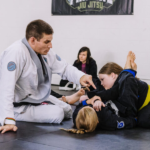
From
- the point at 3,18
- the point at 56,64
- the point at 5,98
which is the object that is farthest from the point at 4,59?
the point at 3,18

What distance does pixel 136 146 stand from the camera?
6.09ft

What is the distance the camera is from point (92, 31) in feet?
20.4

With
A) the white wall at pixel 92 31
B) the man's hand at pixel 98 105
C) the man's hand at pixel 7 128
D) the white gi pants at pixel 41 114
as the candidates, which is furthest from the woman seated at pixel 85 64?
the man's hand at pixel 7 128

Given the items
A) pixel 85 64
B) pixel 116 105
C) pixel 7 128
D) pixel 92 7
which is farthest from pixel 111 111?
pixel 92 7

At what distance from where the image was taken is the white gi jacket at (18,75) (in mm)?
2141

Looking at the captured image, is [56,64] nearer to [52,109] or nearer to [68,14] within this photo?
[52,109]

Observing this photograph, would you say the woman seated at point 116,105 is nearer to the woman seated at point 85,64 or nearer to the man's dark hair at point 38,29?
the man's dark hair at point 38,29

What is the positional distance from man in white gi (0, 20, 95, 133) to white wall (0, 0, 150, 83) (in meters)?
3.32

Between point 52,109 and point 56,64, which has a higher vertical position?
point 56,64

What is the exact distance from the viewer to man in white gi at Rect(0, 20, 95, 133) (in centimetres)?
217

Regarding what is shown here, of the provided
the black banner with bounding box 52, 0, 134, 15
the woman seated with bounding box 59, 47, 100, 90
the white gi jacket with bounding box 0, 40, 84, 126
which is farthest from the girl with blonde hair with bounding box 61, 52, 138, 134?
the black banner with bounding box 52, 0, 134, 15

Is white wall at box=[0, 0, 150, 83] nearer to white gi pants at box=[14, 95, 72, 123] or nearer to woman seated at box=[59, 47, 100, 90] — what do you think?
woman seated at box=[59, 47, 100, 90]

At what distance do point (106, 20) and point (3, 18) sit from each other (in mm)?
3008

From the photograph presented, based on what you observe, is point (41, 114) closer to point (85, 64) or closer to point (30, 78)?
point (30, 78)
